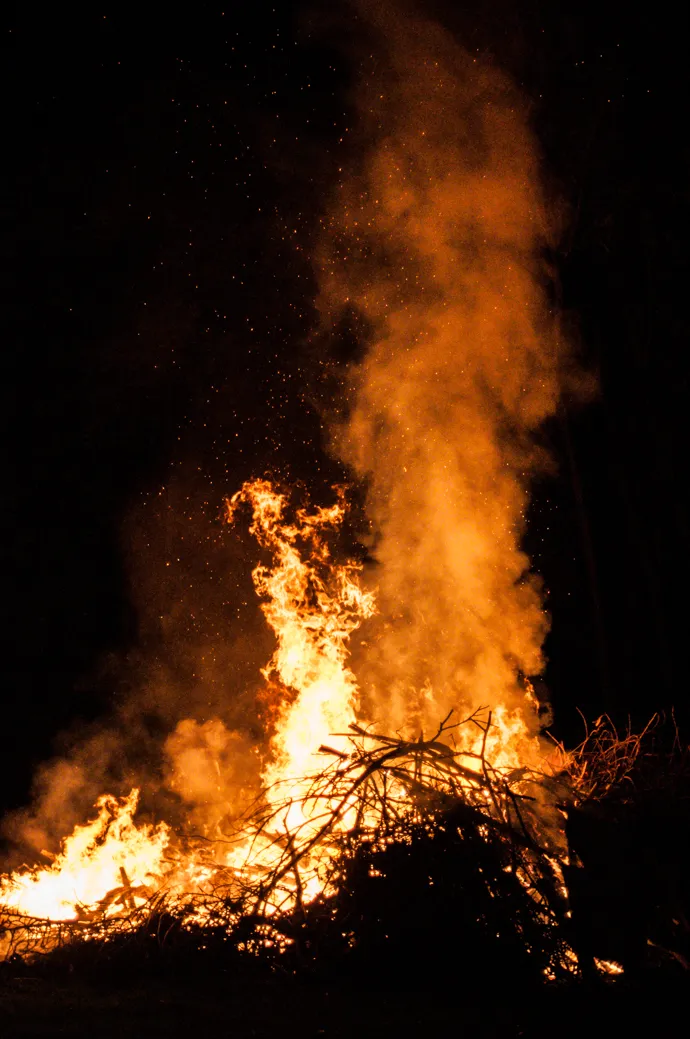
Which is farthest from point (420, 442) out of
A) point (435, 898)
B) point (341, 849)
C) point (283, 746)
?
point (435, 898)

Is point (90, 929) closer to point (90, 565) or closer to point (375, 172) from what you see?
point (90, 565)

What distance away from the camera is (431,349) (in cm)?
791

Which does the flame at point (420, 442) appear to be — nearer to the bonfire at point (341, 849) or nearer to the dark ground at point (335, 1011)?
the bonfire at point (341, 849)

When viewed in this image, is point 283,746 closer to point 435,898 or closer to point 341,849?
point 341,849

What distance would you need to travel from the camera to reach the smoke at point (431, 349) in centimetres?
760

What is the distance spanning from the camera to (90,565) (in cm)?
984

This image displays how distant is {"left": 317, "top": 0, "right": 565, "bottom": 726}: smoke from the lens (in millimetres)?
7602

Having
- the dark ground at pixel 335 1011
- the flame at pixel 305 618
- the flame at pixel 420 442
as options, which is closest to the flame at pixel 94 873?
the flame at pixel 420 442

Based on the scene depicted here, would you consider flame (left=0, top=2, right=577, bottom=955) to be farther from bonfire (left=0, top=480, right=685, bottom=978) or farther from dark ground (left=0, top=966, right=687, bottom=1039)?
dark ground (left=0, top=966, right=687, bottom=1039)

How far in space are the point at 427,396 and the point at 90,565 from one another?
4.73m

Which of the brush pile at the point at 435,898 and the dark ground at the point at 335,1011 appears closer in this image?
the dark ground at the point at 335,1011

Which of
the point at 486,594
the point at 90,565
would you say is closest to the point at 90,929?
the point at 486,594

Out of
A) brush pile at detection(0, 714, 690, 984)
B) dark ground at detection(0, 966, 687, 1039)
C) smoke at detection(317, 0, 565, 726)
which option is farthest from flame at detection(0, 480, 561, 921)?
dark ground at detection(0, 966, 687, 1039)

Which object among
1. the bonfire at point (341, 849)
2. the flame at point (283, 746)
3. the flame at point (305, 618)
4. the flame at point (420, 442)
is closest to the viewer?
the bonfire at point (341, 849)
